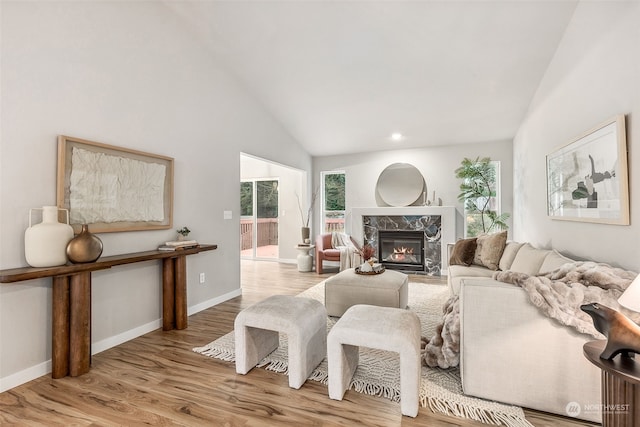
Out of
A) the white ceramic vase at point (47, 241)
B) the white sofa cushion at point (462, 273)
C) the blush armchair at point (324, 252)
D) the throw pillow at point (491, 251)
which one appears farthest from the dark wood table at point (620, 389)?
the blush armchair at point (324, 252)

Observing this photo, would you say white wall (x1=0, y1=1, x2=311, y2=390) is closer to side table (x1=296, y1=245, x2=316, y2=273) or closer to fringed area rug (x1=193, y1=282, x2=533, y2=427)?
fringed area rug (x1=193, y1=282, x2=533, y2=427)

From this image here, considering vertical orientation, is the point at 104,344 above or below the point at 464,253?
below

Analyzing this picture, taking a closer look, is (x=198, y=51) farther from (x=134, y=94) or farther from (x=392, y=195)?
(x=392, y=195)

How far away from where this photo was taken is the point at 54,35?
222cm

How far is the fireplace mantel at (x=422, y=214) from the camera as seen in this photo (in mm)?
5230

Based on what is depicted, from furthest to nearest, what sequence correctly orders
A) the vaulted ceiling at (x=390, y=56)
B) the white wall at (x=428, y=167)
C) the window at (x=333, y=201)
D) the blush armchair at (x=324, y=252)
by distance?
the window at (x=333, y=201) → the blush armchair at (x=324, y=252) → the white wall at (x=428, y=167) → the vaulted ceiling at (x=390, y=56)

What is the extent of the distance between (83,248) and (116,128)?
1129 mm

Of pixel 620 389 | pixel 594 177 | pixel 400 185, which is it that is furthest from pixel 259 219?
pixel 620 389

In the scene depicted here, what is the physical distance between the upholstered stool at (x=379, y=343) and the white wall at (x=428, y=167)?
4097 mm

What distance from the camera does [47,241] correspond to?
204 cm

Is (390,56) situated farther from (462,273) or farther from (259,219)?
(259,219)

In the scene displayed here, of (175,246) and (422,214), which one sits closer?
(175,246)

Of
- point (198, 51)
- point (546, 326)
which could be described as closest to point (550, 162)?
point (546, 326)

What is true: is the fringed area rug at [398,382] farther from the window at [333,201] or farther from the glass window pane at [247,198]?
the glass window pane at [247,198]
